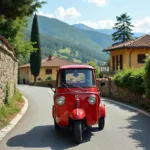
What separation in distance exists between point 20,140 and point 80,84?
2.43m

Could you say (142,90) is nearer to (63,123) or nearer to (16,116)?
(16,116)

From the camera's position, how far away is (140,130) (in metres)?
10.2

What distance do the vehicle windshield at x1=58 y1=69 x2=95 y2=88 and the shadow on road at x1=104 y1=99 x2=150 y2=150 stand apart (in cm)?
201

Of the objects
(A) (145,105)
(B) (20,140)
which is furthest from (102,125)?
(A) (145,105)

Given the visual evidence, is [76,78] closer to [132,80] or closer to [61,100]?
[61,100]

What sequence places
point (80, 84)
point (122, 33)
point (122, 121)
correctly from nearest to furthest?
point (80, 84)
point (122, 121)
point (122, 33)

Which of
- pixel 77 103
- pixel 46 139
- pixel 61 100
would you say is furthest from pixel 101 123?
pixel 46 139

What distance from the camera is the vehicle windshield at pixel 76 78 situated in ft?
32.0

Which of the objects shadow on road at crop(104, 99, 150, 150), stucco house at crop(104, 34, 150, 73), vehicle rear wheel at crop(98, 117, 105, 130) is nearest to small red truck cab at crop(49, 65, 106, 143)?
vehicle rear wheel at crop(98, 117, 105, 130)

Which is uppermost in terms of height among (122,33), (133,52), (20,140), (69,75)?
(122,33)

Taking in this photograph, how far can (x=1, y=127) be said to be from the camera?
10.6m

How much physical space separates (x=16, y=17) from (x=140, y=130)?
9.77m

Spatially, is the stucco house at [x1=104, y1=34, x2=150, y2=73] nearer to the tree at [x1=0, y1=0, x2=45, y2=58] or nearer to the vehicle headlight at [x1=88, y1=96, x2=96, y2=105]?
the tree at [x1=0, y1=0, x2=45, y2=58]

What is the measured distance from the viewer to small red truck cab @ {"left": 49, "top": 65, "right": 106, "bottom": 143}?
347 inches
